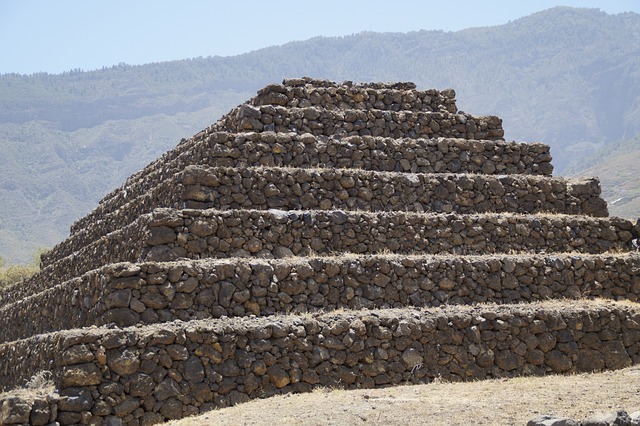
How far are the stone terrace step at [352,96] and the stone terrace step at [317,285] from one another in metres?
5.62

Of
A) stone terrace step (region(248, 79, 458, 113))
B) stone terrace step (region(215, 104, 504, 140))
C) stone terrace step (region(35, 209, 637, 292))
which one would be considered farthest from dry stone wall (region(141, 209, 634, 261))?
stone terrace step (region(248, 79, 458, 113))

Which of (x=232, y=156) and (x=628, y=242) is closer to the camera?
(x=232, y=156)

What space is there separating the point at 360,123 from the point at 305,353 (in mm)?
7680

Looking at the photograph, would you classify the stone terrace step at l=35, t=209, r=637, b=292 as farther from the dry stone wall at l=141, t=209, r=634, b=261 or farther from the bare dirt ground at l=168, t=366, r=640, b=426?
the bare dirt ground at l=168, t=366, r=640, b=426

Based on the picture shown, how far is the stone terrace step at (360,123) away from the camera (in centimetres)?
2012

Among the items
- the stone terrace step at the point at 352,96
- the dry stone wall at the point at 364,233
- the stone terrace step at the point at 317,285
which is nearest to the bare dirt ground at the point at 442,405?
the stone terrace step at the point at 317,285

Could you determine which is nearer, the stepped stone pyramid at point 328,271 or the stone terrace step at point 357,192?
the stepped stone pyramid at point 328,271

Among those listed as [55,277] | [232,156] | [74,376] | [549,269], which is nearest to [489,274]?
[549,269]

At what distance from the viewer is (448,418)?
1217 centimetres

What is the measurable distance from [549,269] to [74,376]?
32.8ft

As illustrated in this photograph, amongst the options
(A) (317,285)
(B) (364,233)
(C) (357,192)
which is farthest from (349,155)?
(A) (317,285)

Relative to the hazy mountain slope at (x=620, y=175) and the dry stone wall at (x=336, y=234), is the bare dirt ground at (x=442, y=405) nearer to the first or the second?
the dry stone wall at (x=336, y=234)

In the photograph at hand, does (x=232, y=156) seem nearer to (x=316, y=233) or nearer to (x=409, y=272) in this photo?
(x=316, y=233)

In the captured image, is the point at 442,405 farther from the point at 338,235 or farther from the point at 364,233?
the point at 364,233
